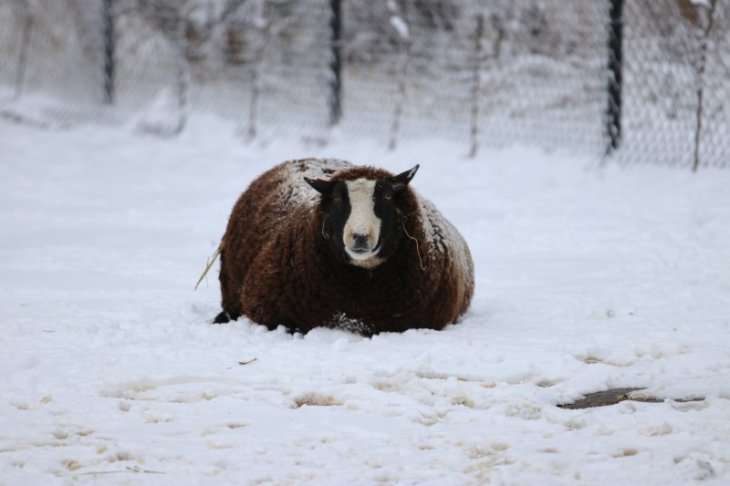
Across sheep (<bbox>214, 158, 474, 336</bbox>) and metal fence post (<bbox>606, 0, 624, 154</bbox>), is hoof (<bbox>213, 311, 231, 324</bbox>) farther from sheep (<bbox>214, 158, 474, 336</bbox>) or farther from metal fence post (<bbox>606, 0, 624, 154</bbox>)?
metal fence post (<bbox>606, 0, 624, 154</bbox>)

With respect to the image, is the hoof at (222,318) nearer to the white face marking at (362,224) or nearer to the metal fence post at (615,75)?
the white face marking at (362,224)

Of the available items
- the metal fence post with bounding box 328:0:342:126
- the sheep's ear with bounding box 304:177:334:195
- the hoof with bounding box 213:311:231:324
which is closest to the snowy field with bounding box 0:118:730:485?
the hoof with bounding box 213:311:231:324

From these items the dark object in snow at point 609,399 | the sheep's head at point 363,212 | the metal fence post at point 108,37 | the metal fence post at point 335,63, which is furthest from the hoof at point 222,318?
the metal fence post at point 108,37

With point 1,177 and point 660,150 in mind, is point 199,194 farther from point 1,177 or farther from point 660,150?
point 660,150

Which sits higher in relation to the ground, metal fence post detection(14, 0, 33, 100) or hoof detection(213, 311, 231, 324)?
metal fence post detection(14, 0, 33, 100)

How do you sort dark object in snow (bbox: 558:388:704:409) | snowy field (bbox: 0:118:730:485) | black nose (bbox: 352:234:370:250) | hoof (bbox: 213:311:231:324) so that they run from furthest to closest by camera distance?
1. hoof (bbox: 213:311:231:324)
2. black nose (bbox: 352:234:370:250)
3. dark object in snow (bbox: 558:388:704:409)
4. snowy field (bbox: 0:118:730:485)

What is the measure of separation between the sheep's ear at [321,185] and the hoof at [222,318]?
110 cm

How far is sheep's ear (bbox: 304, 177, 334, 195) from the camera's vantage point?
208 inches

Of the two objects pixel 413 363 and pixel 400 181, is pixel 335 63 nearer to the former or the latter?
pixel 400 181

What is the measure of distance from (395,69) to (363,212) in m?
7.30

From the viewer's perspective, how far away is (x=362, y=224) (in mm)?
5047

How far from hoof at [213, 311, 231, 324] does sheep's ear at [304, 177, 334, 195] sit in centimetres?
110

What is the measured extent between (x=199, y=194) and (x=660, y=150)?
4.88 m

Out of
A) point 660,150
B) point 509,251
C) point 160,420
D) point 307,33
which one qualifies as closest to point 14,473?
point 160,420
